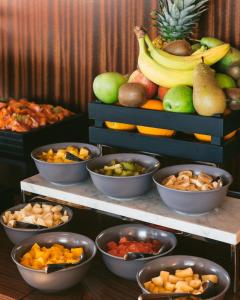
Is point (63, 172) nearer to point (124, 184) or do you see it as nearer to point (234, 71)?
point (124, 184)

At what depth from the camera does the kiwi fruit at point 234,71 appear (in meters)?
1.52

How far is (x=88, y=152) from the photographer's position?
5.55ft

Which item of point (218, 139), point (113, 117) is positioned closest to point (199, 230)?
point (218, 139)

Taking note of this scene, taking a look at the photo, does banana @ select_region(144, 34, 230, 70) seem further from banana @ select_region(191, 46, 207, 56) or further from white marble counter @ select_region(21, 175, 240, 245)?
white marble counter @ select_region(21, 175, 240, 245)

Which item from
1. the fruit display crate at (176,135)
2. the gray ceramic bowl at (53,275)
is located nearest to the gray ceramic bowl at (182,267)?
the gray ceramic bowl at (53,275)

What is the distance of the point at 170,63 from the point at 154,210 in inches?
16.6

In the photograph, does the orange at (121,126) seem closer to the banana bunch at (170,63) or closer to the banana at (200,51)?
the banana bunch at (170,63)

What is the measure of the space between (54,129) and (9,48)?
23.6 inches

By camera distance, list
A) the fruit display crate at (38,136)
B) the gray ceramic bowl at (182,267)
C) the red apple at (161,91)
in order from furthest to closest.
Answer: the fruit display crate at (38,136)
the red apple at (161,91)
the gray ceramic bowl at (182,267)

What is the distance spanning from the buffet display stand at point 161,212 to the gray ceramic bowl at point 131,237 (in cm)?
9

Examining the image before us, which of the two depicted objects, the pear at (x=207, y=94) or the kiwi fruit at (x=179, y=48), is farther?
the kiwi fruit at (x=179, y=48)

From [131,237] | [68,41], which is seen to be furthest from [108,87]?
[68,41]

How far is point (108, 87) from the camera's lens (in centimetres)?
156

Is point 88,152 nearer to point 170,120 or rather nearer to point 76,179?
point 76,179
